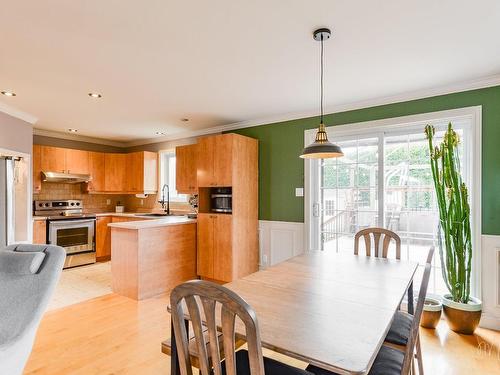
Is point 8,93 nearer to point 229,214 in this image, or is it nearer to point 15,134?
point 15,134

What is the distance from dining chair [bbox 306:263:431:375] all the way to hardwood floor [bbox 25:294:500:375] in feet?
3.12

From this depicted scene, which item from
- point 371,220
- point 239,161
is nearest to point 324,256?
point 371,220

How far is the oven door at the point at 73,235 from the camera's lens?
188 inches

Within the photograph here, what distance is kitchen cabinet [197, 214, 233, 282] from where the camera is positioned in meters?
3.97

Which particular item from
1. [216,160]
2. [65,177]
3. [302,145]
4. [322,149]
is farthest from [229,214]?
[65,177]

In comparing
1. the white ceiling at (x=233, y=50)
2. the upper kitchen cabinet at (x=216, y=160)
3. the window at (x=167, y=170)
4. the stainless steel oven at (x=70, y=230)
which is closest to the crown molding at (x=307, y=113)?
the white ceiling at (x=233, y=50)

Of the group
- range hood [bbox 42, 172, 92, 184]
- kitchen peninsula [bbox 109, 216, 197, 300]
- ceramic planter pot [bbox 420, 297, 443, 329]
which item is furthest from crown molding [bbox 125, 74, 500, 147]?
ceramic planter pot [bbox 420, 297, 443, 329]

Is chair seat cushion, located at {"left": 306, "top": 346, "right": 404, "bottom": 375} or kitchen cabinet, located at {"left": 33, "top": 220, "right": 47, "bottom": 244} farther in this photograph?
kitchen cabinet, located at {"left": 33, "top": 220, "right": 47, "bottom": 244}

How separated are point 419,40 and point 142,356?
3.19 meters

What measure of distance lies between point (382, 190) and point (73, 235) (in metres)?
4.89

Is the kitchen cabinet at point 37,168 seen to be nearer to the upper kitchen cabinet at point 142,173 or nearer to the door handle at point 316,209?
the upper kitchen cabinet at point 142,173

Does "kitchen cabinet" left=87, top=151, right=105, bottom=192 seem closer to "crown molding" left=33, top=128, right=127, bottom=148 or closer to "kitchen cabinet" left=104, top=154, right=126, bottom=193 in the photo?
"kitchen cabinet" left=104, top=154, right=126, bottom=193

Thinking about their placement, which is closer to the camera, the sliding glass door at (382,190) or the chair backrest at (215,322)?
the chair backrest at (215,322)

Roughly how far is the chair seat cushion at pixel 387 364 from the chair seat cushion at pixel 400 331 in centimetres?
16
